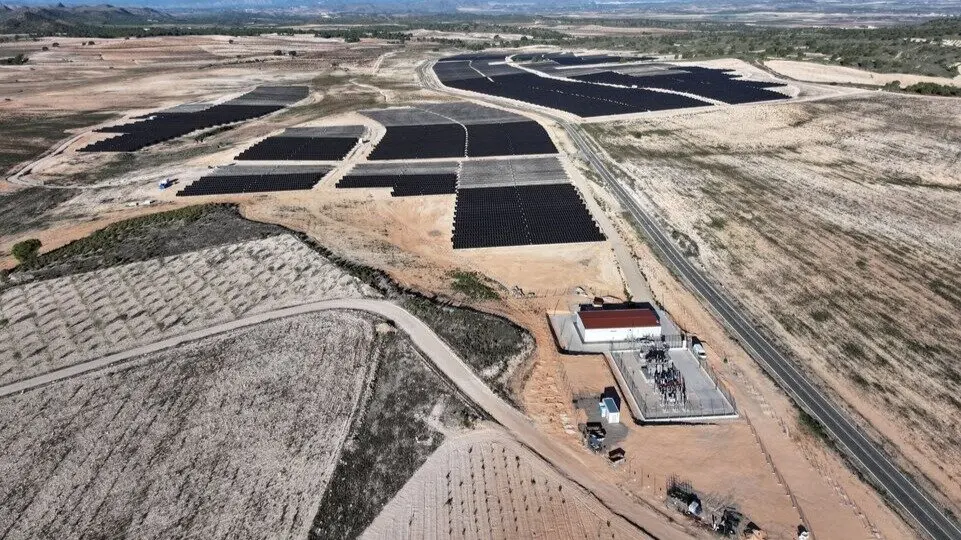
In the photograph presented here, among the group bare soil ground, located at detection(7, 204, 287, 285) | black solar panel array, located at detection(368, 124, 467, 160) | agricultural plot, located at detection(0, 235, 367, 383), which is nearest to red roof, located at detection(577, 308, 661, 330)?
agricultural plot, located at detection(0, 235, 367, 383)

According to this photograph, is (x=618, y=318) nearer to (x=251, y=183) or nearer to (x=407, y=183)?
(x=407, y=183)

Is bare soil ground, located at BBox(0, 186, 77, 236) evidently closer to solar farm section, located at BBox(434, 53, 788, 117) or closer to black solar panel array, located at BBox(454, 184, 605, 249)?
black solar panel array, located at BBox(454, 184, 605, 249)

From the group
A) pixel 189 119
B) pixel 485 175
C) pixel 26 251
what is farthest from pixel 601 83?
pixel 26 251

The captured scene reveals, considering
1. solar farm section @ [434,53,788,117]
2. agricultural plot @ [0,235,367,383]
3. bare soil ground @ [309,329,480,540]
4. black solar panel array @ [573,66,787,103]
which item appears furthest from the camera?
black solar panel array @ [573,66,787,103]

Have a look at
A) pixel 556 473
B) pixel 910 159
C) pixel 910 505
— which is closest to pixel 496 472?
pixel 556 473

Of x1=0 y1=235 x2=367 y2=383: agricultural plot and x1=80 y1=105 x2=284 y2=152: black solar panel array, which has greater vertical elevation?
x1=80 y1=105 x2=284 y2=152: black solar panel array

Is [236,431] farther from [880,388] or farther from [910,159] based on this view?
[910,159]
